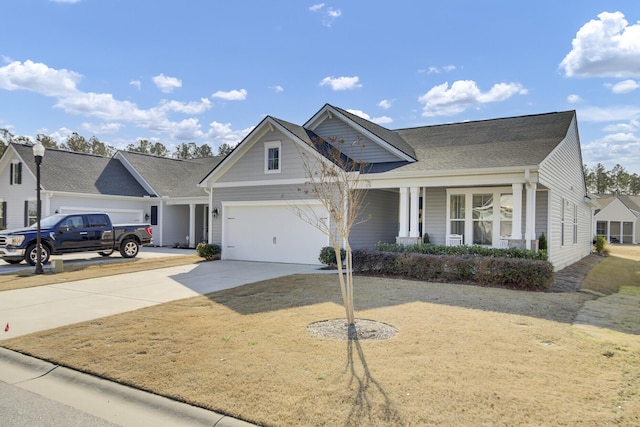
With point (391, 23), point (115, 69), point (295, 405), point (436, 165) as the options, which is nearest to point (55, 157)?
point (115, 69)

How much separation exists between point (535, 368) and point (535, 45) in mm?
14319

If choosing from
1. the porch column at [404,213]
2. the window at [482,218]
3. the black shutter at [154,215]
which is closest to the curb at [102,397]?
the porch column at [404,213]

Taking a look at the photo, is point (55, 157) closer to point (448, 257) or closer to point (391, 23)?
point (391, 23)

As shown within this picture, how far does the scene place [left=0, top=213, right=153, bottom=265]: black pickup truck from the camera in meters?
14.9

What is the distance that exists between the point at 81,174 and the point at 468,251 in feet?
71.7

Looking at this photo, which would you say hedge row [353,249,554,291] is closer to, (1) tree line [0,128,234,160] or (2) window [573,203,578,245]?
(2) window [573,203,578,245]

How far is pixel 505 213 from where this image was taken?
14516mm

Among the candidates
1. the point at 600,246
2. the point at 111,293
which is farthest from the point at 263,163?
the point at 600,246

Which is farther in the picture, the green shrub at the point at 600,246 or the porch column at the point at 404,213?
the green shrub at the point at 600,246

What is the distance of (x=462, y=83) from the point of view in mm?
21672

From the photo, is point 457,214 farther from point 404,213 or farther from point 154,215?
point 154,215

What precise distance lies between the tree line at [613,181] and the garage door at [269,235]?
73998 mm

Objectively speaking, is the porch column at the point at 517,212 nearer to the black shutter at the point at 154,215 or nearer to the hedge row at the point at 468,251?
the hedge row at the point at 468,251

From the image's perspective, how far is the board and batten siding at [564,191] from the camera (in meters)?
13.8
